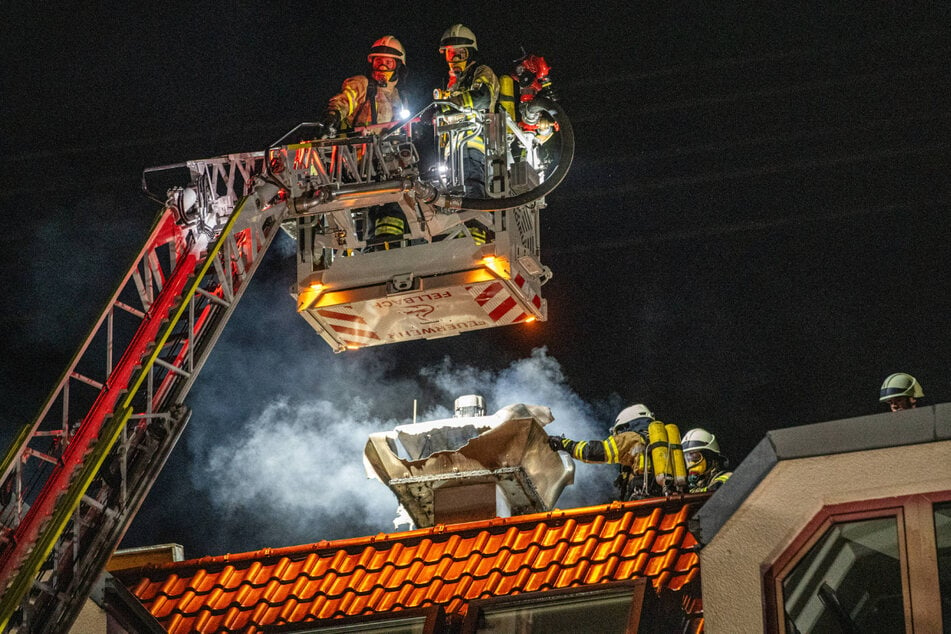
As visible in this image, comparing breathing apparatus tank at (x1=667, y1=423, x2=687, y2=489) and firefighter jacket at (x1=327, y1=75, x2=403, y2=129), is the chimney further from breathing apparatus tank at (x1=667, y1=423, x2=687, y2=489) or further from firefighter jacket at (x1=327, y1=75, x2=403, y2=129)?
firefighter jacket at (x1=327, y1=75, x2=403, y2=129)

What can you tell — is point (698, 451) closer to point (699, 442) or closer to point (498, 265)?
point (699, 442)

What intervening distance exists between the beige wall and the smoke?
41.3 feet

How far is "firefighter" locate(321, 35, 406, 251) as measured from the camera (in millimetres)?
13852

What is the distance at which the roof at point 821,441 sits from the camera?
8.85 m

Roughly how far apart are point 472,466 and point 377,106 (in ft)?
12.7

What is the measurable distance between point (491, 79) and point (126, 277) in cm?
383

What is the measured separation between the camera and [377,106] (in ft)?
48.0

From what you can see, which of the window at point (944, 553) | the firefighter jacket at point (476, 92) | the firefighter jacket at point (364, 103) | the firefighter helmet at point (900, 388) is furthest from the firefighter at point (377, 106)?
the window at point (944, 553)

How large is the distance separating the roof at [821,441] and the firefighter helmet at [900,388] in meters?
3.55

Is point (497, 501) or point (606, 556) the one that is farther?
point (497, 501)

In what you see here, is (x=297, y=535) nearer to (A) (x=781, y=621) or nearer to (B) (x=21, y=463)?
(B) (x=21, y=463)

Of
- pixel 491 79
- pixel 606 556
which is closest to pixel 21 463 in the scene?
pixel 606 556

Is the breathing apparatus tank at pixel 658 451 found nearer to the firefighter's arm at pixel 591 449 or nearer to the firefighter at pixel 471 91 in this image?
the firefighter's arm at pixel 591 449

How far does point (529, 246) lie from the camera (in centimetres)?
1387
